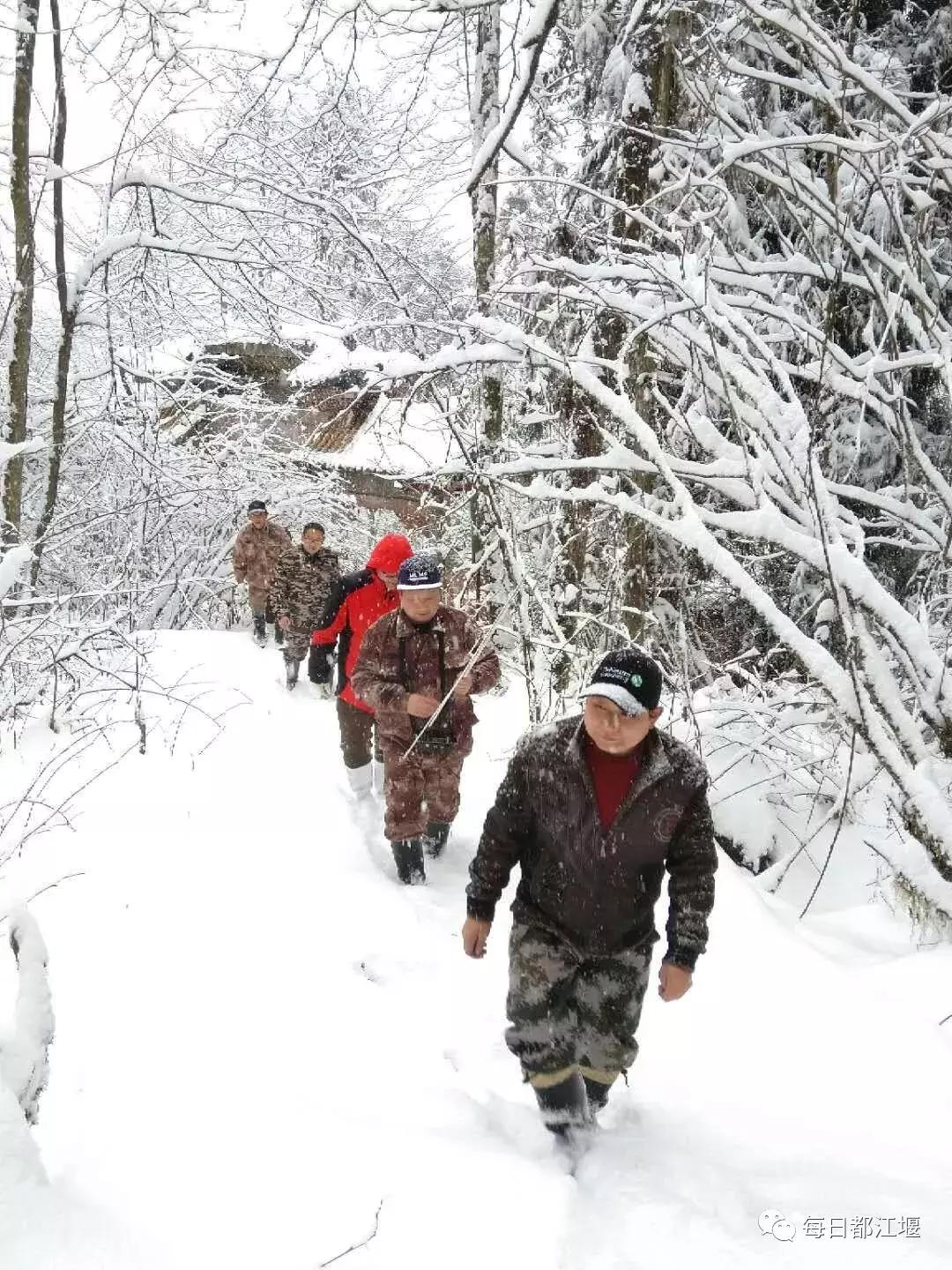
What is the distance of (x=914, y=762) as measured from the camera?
285 cm

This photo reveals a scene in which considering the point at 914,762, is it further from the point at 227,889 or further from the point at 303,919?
the point at 227,889

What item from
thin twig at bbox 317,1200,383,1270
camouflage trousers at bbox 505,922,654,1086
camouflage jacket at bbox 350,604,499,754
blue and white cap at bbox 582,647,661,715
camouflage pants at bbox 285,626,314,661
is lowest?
thin twig at bbox 317,1200,383,1270

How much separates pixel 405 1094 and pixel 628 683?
1.50 metres

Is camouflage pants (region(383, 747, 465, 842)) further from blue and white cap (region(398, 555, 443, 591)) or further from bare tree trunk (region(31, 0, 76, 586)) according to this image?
bare tree trunk (region(31, 0, 76, 586))

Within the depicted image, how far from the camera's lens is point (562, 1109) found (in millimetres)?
2535

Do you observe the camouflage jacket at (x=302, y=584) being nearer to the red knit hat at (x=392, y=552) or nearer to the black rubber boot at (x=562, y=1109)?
the red knit hat at (x=392, y=552)

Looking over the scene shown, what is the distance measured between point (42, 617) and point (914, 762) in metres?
4.31

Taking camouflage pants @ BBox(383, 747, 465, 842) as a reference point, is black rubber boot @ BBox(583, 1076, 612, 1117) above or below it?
below

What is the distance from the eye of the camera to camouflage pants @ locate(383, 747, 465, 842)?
169 inches

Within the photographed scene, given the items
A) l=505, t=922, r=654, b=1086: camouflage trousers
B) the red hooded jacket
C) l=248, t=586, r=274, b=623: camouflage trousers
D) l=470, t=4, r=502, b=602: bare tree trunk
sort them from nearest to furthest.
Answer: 1. l=505, t=922, r=654, b=1086: camouflage trousers
2. the red hooded jacket
3. l=470, t=4, r=502, b=602: bare tree trunk
4. l=248, t=586, r=274, b=623: camouflage trousers

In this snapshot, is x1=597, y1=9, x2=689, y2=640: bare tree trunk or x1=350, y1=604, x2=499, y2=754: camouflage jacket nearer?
x1=350, y1=604, x2=499, y2=754: camouflage jacket

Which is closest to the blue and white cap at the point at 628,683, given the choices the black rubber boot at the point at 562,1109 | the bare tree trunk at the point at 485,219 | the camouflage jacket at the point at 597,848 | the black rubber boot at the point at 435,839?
the camouflage jacket at the point at 597,848

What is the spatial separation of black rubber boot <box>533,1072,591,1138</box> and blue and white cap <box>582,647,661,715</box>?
1196 millimetres

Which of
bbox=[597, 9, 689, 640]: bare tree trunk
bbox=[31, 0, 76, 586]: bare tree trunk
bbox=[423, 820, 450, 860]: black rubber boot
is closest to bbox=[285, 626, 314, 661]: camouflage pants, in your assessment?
bbox=[31, 0, 76, 586]: bare tree trunk
